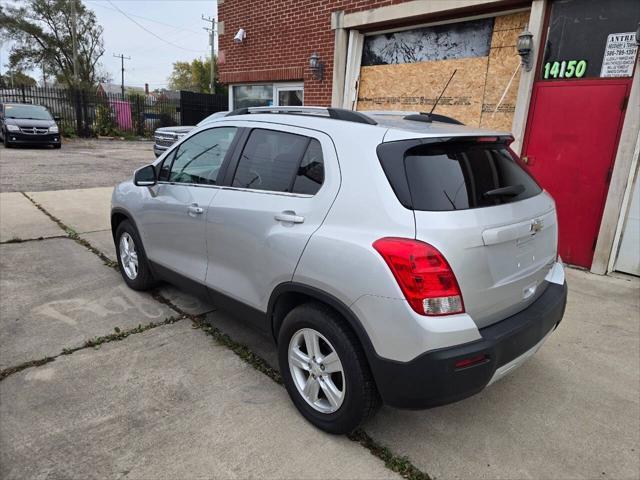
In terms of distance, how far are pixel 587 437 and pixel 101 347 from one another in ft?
10.6

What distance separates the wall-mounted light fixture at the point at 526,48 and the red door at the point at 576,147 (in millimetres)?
273

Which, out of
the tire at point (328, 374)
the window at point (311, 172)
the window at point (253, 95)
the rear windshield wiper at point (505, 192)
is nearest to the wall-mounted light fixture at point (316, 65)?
the window at point (253, 95)

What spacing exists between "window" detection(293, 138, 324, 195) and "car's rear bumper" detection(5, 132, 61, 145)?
688 inches

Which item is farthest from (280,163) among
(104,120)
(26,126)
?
(104,120)

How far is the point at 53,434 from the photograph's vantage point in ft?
8.05

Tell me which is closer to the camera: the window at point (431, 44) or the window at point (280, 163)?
the window at point (280, 163)

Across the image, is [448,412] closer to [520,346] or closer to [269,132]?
[520,346]

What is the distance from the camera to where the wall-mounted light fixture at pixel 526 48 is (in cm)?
529

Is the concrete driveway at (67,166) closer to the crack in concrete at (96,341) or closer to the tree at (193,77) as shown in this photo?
the crack in concrete at (96,341)

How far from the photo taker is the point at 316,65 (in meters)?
7.83

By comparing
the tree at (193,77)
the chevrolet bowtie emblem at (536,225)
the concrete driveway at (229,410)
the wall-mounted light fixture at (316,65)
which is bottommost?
the concrete driveway at (229,410)

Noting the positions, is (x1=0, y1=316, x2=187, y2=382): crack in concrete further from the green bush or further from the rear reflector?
the green bush

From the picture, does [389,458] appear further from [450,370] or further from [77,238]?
[77,238]

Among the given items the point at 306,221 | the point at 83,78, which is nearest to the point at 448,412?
the point at 306,221
